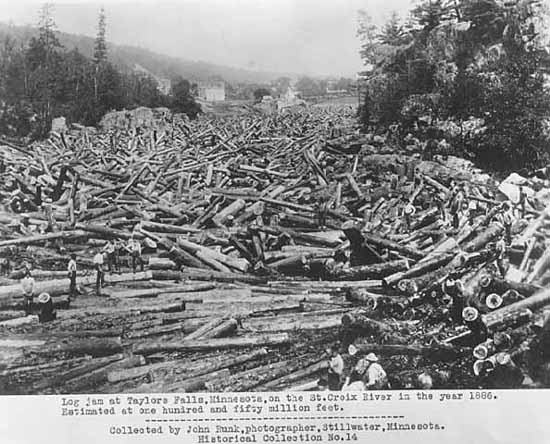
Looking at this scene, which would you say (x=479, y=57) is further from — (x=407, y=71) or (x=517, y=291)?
(x=517, y=291)

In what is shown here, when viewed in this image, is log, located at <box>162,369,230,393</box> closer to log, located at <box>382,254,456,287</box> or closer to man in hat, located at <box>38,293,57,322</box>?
man in hat, located at <box>38,293,57,322</box>

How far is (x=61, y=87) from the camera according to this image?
1.49 m

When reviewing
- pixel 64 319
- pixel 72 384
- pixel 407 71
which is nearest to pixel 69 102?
pixel 64 319

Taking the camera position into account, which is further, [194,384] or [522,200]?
[522,200]

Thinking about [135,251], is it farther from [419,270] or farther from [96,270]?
[419,270]

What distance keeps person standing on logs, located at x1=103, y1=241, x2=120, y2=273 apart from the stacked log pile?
0.6 inches

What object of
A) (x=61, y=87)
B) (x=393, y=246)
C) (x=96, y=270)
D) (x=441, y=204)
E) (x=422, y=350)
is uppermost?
(x=61, y=87)

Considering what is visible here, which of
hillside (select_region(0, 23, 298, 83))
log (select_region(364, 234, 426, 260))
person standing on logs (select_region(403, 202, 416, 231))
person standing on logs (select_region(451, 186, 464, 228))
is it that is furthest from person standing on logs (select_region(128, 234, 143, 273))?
person standing on logs (select_region(451, 186, 464, 228))

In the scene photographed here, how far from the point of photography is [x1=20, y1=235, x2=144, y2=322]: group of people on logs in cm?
139

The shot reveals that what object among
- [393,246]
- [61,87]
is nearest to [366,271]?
[393,246]

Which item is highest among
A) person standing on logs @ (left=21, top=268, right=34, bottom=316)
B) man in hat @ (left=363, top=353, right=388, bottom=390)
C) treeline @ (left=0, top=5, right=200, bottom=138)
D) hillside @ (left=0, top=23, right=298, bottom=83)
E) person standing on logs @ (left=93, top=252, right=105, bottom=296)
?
hillside @ (left=0, top=23, right=298, bottom=83)

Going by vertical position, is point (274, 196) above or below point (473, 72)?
below

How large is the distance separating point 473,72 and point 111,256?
1.03m

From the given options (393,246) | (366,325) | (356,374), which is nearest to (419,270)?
(393,246)
